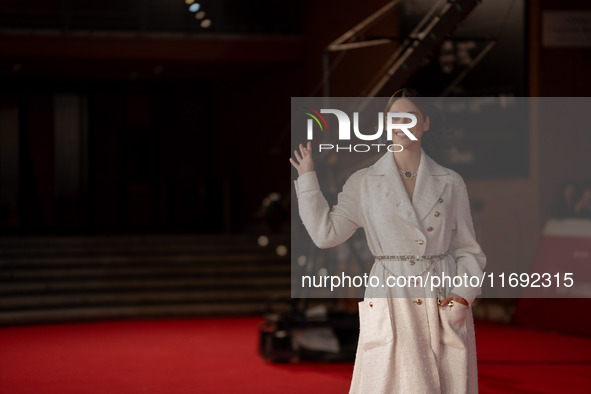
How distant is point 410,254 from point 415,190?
0.21 metres

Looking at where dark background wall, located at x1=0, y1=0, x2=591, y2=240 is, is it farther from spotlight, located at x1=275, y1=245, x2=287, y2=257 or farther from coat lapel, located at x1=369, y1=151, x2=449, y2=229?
coat lapel, located at x1=369, y1=151, x2=449, y2=229

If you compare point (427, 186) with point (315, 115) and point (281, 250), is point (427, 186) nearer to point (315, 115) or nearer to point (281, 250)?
point (315, 115)

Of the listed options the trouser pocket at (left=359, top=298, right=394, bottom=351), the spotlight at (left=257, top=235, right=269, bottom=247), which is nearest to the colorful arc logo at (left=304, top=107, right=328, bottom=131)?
the trouser pocket at (left=359, top=298, right=394, bottom=351)

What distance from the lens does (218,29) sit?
43.3ft

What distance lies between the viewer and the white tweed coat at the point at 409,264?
2.81 m

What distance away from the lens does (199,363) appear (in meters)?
6.91

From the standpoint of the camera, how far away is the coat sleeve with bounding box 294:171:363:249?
2.90 m

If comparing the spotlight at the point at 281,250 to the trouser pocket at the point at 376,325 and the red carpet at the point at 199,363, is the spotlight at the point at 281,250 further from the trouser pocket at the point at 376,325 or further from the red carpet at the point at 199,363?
the trouser pocket at the point at 376,325

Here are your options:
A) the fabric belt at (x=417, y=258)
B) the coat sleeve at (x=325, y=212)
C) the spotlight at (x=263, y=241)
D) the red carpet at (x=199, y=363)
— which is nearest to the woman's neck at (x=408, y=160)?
the coat sleeve at (x=325, y=212)

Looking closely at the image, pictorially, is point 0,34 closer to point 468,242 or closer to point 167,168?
point 167,168

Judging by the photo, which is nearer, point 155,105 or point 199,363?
point 199,363

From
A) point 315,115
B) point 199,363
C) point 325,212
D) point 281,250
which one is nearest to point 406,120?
point 325,212

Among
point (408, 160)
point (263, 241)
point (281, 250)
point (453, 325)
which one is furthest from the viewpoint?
point (263, 241)

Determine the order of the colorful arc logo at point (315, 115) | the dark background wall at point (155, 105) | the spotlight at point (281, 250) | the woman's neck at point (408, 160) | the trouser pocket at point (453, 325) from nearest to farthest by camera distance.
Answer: the trouser pocket at point (453, 325)
the woman's neck at point (408, 160)
the colorful arc logo at point (315, 115)
the spotlight at point (281, 250)
the dark background wall at point (155, 105)
